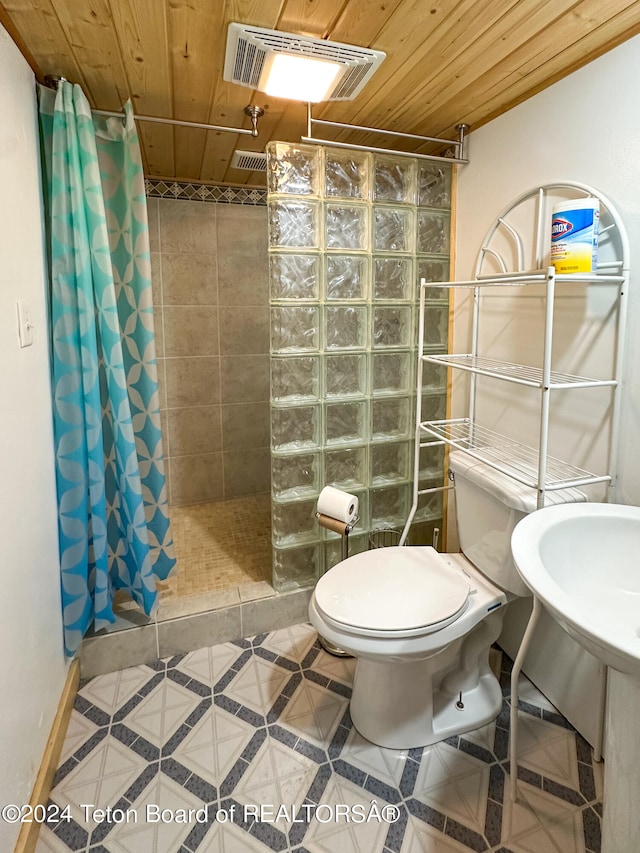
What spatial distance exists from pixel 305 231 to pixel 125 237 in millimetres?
599

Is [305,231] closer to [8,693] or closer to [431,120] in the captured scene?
[431,120]

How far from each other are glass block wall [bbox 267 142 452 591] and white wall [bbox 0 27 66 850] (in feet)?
2.37

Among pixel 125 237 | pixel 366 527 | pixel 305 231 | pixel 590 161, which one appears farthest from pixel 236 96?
pixel 366 527

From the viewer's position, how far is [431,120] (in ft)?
5.70

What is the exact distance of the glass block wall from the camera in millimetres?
1735

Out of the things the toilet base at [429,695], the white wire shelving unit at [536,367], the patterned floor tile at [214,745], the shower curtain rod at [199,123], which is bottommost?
the patterned floor tile at [214,745]

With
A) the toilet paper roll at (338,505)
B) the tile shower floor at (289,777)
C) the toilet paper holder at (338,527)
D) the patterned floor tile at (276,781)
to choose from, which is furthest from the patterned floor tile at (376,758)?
the toilet paper roll at (338,505)

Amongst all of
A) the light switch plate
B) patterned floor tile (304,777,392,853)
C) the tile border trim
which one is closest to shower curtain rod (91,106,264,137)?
the light switch plate

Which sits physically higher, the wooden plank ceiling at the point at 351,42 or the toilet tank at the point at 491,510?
the wooden plank ceiling at the point at 351,42

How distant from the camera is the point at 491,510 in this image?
1.46 m

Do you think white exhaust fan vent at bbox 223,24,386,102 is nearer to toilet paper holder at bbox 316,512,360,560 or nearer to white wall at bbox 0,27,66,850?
white wall at bbox 0,27,66,850

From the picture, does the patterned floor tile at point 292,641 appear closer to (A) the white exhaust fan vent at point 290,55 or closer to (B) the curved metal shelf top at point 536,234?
(B) the curved metal shelf top at point 536,234

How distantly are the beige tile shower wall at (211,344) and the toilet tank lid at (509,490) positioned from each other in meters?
1.60

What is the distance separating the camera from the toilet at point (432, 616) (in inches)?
51.0
